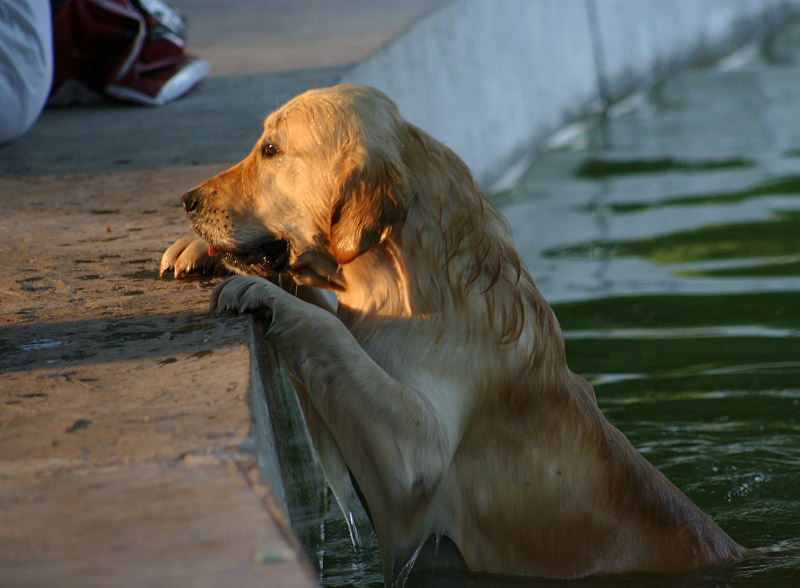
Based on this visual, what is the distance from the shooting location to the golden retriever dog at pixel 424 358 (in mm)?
2443

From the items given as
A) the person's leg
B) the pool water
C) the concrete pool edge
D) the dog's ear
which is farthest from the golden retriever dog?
the concrete pool edge

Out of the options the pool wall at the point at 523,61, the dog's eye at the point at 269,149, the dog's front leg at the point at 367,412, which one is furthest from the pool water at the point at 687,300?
the dog's eye at the point at 269,149

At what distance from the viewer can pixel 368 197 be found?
2566 millimetres

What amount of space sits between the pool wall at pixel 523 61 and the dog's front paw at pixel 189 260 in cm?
269

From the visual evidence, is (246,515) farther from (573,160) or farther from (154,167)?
(573,160)

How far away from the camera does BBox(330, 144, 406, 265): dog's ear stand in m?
2.56

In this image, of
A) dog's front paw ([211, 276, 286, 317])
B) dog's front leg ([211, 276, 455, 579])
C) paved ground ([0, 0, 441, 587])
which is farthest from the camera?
dog's front paw ([211, 276, 286, 317])

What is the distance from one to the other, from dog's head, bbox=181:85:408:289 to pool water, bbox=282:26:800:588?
92 cm

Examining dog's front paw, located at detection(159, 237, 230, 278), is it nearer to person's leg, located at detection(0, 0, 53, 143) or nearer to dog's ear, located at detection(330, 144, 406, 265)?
dog's ear, located at detection(330, 144, 406, 265)

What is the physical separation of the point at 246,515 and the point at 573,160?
7396mm

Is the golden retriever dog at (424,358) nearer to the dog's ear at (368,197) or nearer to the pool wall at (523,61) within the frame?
the dog's ear at (368,197)

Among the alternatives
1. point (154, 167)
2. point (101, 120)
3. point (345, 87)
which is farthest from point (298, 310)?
point (101, 120)

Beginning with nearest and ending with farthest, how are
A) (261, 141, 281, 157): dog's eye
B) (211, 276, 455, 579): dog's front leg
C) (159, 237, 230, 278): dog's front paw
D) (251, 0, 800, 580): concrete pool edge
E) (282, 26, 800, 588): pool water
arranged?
1. (211, 276, 455, 579): dog's front leg
2. (261, 141, 281, 157): dog's eye
3. (159, 237, 230, 278): dog's front paw
4. (282, 26, 800, 588): pool water
5. (251, 0, 800, 580): concrete pool edge

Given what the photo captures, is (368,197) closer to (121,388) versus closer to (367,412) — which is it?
(367,412)
